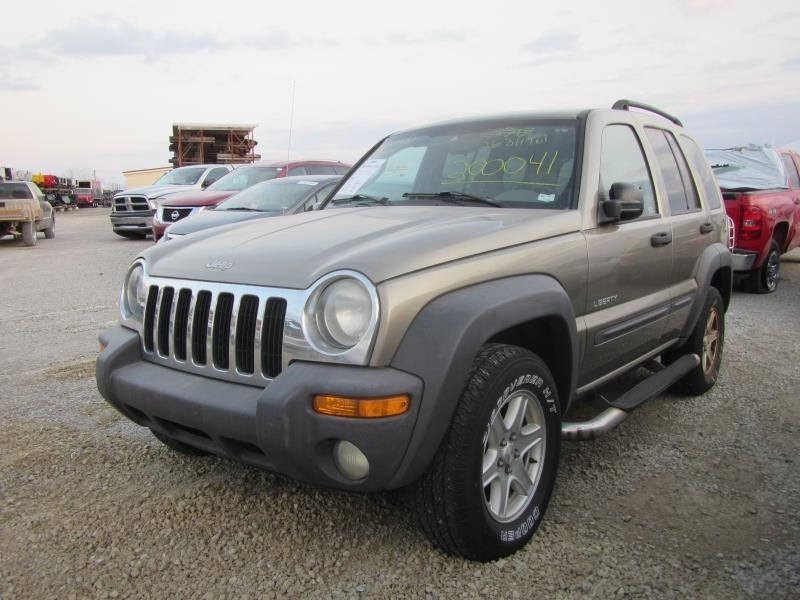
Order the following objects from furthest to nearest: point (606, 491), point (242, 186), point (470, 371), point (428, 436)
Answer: point (242, 186) → point (606, 491) → point (470, 371) → point (428, 436)

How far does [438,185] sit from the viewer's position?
11.6 ft

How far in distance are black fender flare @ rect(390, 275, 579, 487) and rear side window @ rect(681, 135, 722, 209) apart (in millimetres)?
2624

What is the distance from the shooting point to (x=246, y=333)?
8.02 feet

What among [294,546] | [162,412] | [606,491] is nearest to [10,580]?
[162,412]

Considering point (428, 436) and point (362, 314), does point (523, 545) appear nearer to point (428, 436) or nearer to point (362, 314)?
point (428, 436)

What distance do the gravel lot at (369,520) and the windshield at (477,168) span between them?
137 cm

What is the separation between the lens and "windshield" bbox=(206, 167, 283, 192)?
37.2ft

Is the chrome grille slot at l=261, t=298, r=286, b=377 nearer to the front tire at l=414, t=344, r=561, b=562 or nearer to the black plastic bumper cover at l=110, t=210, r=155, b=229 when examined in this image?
the front tire at l=414, t=344, r=561, b=562

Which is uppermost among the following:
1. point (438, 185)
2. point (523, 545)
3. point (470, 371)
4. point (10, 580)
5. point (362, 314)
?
point (438, 185)

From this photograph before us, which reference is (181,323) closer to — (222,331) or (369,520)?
(222,331)

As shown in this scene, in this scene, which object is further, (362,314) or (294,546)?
(294,546)

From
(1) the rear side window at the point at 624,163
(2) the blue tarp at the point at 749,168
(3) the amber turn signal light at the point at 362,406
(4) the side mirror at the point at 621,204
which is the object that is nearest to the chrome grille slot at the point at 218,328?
A: (3) the amber turn signal light at the point at 362,406

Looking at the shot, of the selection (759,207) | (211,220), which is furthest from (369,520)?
(759,207)

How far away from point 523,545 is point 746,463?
4.84ft
